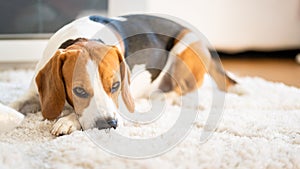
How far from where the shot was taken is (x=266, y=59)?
123 inches

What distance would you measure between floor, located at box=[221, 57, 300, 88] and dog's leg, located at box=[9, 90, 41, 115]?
1.33 m

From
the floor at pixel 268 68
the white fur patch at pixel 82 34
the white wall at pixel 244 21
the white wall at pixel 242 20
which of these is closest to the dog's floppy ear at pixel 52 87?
the white fur patch at pixel 82 34

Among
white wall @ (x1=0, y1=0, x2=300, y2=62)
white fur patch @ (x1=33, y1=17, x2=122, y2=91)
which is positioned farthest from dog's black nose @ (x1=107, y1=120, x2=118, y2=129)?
white wall @ (x1=0, y1=0, x2=300, y2=62)

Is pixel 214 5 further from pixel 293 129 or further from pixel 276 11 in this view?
pixel 293 129

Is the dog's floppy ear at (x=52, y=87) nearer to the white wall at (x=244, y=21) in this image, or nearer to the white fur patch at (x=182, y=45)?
the white fur patch at (x=182, y=45)

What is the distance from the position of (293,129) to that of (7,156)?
2.87 feet

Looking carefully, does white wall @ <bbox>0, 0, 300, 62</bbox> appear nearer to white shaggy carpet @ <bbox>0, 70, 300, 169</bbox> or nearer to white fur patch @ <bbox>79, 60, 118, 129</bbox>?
white shaggy carpet @ <bbox>0, 70, 300, 169</bbox>

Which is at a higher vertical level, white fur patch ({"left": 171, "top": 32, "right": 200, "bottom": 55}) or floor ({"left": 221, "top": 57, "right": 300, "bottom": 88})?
white fur patch ({"left": 171, "top": 32, "right": 200, "bottom": 55})

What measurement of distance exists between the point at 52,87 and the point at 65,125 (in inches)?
4.9

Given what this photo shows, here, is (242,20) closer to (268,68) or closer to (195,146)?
(268,68)

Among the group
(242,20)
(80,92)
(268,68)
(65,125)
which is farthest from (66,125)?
(242,20)

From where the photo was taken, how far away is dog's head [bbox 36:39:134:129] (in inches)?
49.7

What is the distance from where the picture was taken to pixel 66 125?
1.29 metres

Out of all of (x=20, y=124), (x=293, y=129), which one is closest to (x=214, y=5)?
(x=293, y=129)
